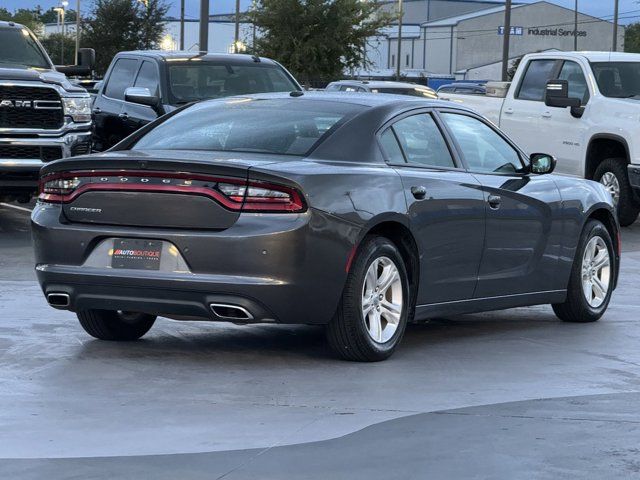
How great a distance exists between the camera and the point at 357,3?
5191cm

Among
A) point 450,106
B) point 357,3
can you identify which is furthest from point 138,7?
point 450,106

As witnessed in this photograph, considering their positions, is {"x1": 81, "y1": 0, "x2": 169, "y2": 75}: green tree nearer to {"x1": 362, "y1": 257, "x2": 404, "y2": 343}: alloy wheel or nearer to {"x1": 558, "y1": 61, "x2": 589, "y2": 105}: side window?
{"x1": 558, "y1": 61, "x2": 589, "y2": 105}: side window

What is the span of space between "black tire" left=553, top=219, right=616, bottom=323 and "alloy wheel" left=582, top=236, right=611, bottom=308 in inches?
1.2

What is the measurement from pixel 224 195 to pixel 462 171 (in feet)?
6.43

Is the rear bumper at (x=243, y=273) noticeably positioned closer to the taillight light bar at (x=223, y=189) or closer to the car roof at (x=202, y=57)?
the taillight light bar at (x=223, y=189)

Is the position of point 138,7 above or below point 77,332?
above

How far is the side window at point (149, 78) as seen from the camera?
57.5 feet

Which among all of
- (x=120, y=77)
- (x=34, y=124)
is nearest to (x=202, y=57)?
(x=120, y=77)

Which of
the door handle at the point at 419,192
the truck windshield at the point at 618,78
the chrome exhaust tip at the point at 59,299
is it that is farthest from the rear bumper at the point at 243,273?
the truck windshield at the point at 618,78

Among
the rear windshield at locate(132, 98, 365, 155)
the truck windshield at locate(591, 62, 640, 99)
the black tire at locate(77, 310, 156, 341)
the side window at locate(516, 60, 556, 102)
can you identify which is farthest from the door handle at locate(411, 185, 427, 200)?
the side window at locate(516, 60, 556, 102)

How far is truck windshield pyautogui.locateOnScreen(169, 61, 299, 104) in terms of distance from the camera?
57.0 feet

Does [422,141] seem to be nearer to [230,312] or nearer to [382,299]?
[382,299]

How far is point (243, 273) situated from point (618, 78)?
38.9ft

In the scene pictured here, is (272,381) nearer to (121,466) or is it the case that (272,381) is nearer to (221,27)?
(121,466)
